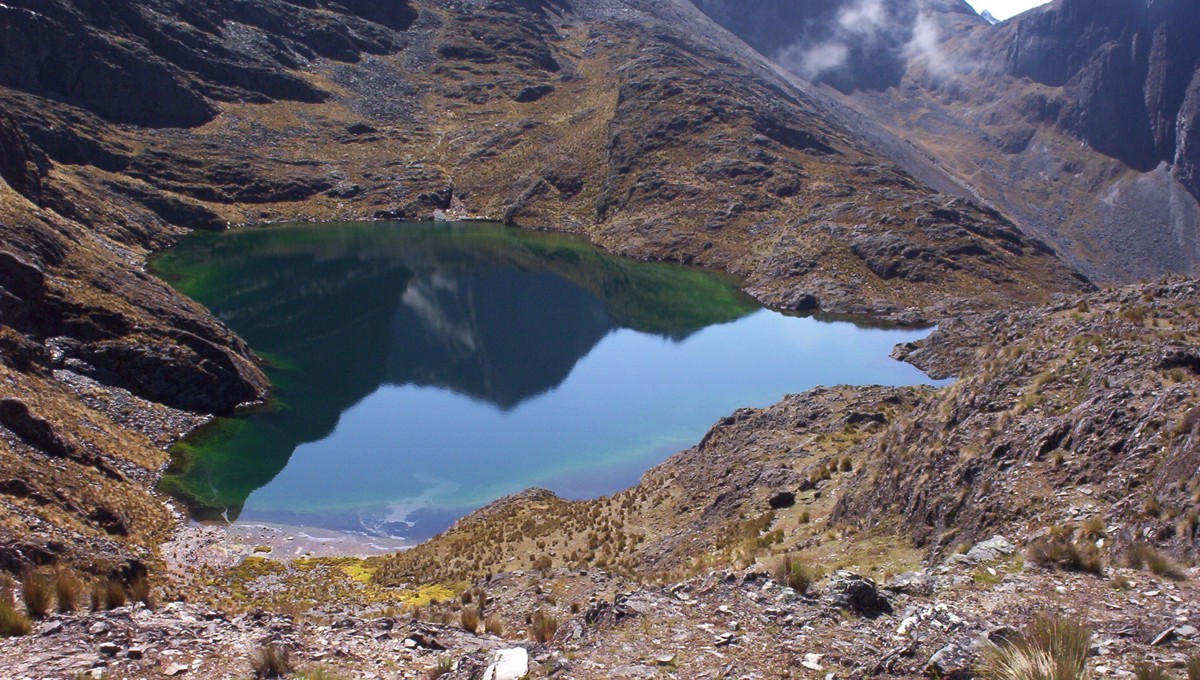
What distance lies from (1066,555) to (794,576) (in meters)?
3.88

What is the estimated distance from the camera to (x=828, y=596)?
11969 mm

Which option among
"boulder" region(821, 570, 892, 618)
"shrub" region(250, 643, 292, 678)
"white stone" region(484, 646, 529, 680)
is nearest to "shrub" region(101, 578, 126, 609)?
"shrub" region(250, 643, 292, 678)

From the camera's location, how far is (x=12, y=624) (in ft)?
32.2

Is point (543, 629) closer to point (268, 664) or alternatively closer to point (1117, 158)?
point (268, 664)

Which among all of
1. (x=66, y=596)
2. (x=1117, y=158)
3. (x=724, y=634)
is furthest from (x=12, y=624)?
(x=1117, y=158)

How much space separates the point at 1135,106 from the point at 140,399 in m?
217

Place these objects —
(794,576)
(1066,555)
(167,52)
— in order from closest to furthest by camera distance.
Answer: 1. (1066,555)
2. (794,576)
3. (167,52)

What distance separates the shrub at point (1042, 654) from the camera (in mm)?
6914

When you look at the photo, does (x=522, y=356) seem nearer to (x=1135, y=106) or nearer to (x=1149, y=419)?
(x=1149, y=419)

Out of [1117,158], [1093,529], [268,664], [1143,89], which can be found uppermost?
Answer: [1143,89]

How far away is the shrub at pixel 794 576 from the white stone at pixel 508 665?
4592mm

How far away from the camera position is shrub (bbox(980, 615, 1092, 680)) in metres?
6.91

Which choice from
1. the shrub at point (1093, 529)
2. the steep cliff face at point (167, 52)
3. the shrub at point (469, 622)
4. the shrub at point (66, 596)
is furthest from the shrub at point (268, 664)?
the steep cliff face at point (167, 52)

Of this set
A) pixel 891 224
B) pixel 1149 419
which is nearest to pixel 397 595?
pixel 1149 419
